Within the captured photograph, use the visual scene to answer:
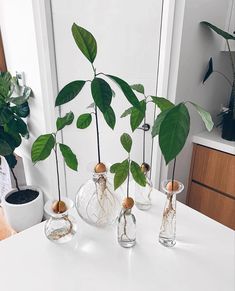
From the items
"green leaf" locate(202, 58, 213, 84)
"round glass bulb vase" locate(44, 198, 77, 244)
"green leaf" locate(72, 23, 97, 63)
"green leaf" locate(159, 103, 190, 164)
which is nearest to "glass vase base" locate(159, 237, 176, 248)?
"round glass bulb vase" locate(44, 198, 77, 244)

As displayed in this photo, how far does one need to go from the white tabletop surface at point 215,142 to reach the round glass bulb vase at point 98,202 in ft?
2.75

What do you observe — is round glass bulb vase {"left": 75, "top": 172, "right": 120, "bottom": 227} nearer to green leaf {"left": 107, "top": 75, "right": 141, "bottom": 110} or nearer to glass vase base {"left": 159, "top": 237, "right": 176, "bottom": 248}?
glass vase base {"left": 159, "top": 237, "right": 176, "bottom": 248}

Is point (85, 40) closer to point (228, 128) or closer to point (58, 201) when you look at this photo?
point (58, 201)

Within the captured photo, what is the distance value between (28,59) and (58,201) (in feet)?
4.31

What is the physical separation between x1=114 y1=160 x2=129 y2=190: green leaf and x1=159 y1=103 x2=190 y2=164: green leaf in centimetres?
24

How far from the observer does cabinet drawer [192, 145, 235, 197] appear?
1.34m

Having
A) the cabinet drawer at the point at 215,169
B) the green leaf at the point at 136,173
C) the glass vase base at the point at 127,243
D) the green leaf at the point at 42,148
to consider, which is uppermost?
the green leaf at the point at 42,148

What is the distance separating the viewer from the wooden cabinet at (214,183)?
4.45ft

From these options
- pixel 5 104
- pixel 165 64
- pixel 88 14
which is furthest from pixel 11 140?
pixel 165 64

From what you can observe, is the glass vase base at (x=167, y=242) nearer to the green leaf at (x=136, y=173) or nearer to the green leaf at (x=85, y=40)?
the green leaf at (x=136, y=173)

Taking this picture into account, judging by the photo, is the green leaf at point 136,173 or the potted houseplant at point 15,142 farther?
the potted houseplant at point 15,142

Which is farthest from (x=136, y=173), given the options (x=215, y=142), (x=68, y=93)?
(x=215, y=142)

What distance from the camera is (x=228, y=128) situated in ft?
4.44

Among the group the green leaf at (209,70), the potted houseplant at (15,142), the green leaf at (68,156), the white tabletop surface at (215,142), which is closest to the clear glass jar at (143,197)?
the green leaf at (68,156)
